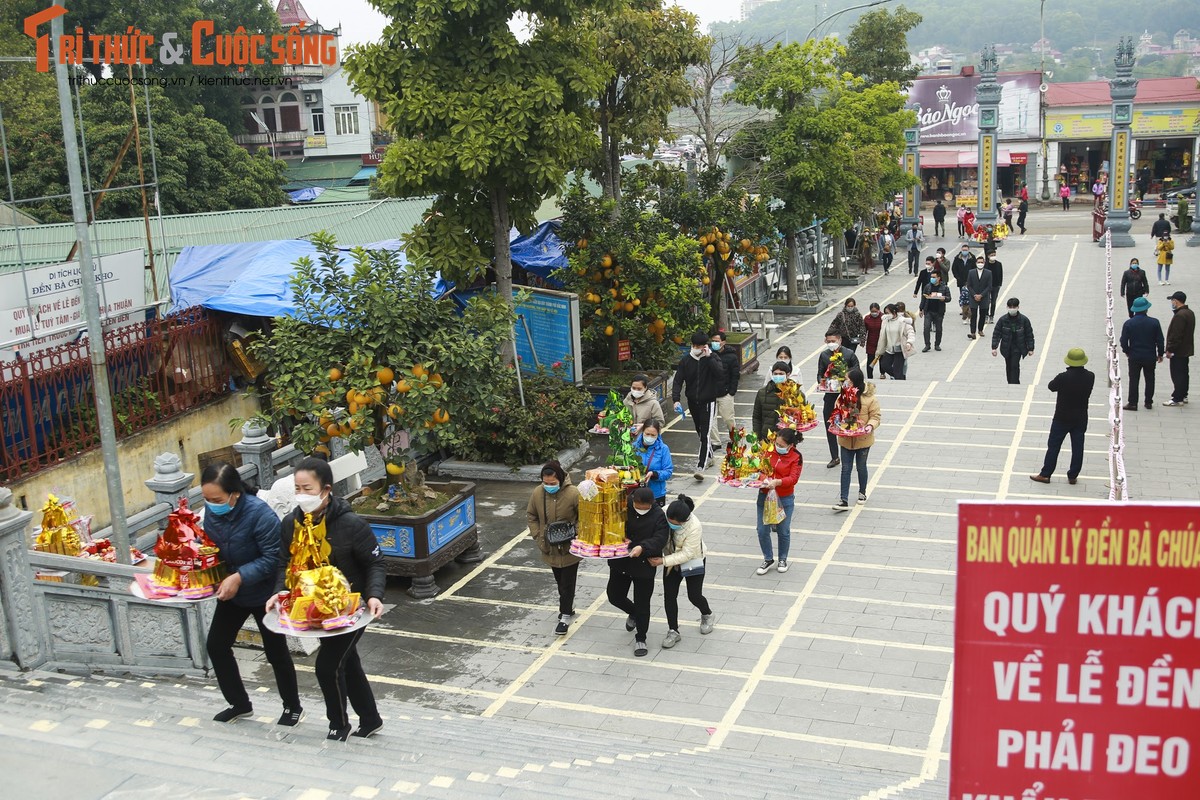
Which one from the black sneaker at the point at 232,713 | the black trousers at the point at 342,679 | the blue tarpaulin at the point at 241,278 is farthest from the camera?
the blue tarpaulin at the point at 241,278

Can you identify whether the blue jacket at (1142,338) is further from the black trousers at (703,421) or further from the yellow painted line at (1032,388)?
the black trousers at (703,421)

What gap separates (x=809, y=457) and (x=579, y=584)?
4900 millimetres

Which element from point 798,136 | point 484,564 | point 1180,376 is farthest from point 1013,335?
point 798,136

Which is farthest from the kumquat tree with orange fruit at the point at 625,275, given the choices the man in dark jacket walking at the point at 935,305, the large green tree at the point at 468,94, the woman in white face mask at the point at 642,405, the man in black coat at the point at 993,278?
the man in black coat at the point at 993,278

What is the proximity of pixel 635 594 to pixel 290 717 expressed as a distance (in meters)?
3.44

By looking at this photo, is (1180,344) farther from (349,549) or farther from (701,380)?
(349,549)

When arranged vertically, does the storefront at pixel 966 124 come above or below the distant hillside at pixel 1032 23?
below

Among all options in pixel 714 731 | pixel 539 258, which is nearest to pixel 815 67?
pixel 539 258

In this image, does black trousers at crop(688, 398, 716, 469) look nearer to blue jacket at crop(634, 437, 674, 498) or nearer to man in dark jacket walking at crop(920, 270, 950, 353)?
blue jacket at crop(634, 437, 674, 498)

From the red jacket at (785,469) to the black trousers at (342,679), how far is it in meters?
5.14

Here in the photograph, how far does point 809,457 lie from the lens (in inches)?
591

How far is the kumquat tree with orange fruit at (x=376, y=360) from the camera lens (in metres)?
10.3

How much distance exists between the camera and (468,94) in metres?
14.6

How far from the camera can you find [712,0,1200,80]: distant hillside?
5290 inches
